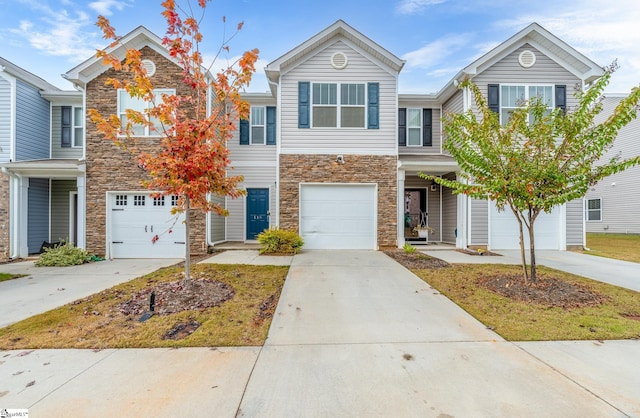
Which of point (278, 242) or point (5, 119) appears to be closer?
point (278, 242)

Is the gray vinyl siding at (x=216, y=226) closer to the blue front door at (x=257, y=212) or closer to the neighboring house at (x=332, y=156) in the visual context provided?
the neighboring house at (x=332, y=156)

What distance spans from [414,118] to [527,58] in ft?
14.3

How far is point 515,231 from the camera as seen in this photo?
1105 centimetres

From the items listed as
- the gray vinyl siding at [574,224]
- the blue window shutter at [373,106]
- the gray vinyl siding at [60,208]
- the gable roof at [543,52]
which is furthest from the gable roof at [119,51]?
the gray vinyl siding at [574,224]

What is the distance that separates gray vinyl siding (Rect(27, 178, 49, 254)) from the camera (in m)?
11.0

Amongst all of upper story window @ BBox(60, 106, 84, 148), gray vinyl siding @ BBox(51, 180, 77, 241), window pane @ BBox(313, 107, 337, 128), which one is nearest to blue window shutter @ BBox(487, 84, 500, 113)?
window pane @ BBox(313, 107, 337, 128)

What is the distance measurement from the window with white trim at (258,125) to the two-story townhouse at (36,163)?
6.08 metres

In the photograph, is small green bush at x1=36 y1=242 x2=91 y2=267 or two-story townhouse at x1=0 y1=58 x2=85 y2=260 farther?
two-story townhouse at x1=0 y1=58 x2=85 y2=260

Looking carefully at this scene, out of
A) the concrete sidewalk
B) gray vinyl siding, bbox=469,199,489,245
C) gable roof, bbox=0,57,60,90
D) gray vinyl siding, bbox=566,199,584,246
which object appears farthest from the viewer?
gray vinyl siding, bbox=566,199,584,246

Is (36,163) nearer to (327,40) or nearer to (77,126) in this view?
(77,126)

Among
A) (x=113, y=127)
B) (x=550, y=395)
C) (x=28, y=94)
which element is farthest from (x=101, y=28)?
(x=28, y=94)

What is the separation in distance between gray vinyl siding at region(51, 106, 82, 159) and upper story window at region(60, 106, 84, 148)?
115 millimetres

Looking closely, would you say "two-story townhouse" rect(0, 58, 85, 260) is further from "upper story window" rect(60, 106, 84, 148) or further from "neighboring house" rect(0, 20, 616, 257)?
"neighboring house" rect(0, 20, 616, 257)

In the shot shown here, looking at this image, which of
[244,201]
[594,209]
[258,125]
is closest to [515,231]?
[244,201]
